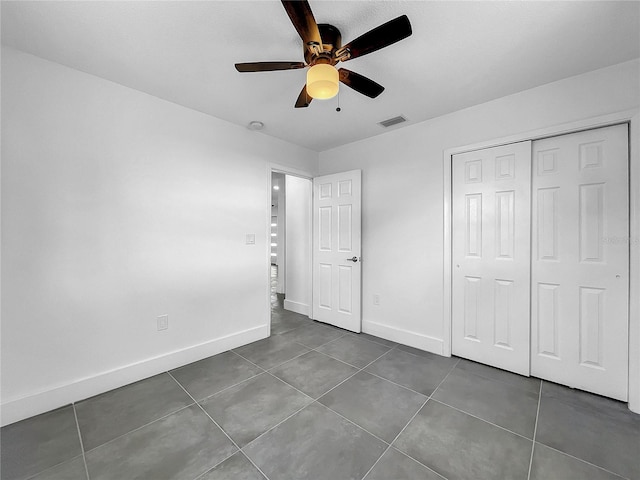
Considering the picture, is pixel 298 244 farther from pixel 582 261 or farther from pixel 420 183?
pixel 582 261

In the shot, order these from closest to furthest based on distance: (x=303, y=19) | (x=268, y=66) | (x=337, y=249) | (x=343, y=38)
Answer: (x=303, y=19) < (x=268, y=66) < (x=343, y=38) < (x=337, y=249)

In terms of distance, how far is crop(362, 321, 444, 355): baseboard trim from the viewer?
9.32ft

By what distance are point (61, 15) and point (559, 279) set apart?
3983mm

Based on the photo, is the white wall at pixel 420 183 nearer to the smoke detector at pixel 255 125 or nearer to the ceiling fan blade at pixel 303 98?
the smoke detector at pixel 255 125

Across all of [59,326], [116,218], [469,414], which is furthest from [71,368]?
[469,414]

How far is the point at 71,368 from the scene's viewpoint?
201cm

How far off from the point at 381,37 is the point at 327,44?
344mm

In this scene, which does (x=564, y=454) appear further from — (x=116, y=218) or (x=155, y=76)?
(x=155, y=76)

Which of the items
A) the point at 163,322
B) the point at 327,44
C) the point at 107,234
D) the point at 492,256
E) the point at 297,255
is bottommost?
the point at 163,322

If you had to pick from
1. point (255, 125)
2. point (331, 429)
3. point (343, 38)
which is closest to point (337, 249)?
point (255, 125)

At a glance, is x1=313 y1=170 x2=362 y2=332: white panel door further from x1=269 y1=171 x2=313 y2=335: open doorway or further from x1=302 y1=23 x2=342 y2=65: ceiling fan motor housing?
x1=302 y1=23 x2=342 y2=65: ceiling fan motor housing

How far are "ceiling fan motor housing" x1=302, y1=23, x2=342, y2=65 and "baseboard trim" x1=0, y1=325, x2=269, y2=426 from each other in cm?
271

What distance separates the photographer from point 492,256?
2549 millimetres

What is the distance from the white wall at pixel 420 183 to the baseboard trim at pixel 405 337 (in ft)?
0.04
